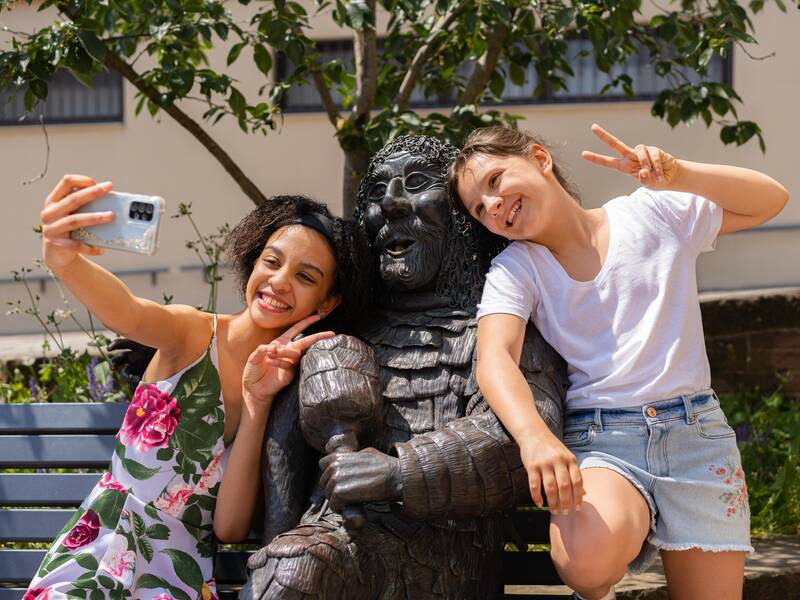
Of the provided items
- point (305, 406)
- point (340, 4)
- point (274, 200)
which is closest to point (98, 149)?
point (340, 4)

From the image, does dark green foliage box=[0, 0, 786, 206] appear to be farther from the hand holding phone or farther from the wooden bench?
the hand holding phone

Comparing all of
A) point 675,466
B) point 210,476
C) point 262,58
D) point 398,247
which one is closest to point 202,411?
point 210,476

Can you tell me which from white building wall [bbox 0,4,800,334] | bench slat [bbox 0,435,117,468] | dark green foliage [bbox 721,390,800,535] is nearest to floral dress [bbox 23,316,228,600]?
bench slat [bbox 0,435,117,468]

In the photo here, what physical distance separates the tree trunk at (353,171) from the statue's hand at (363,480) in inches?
78.1

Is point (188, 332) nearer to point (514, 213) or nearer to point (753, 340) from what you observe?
point (514, 213)

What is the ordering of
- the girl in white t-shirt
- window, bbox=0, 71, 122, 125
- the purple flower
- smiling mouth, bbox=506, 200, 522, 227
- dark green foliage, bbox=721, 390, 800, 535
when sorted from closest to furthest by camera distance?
the girl in white t-shirt, smiling mouth, bbox=506, 200, 522, 227, dark green foliage, bbox=721, 390, 800, 535, the purple flower, window, bbox=0, 71, 122, 125

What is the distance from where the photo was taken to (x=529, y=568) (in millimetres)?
2609

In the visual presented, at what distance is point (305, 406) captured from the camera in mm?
2197

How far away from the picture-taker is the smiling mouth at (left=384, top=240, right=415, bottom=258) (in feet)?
7.97

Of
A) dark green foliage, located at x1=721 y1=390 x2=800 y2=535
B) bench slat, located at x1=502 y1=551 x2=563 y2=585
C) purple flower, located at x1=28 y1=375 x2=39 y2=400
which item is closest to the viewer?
bench slat, located at x1=502 y1=551 x2=563 y2=585

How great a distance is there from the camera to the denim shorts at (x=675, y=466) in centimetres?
217

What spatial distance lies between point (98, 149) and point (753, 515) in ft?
18.3

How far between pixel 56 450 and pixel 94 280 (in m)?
0.88

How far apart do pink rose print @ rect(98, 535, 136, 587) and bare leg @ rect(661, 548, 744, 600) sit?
3.95ft
